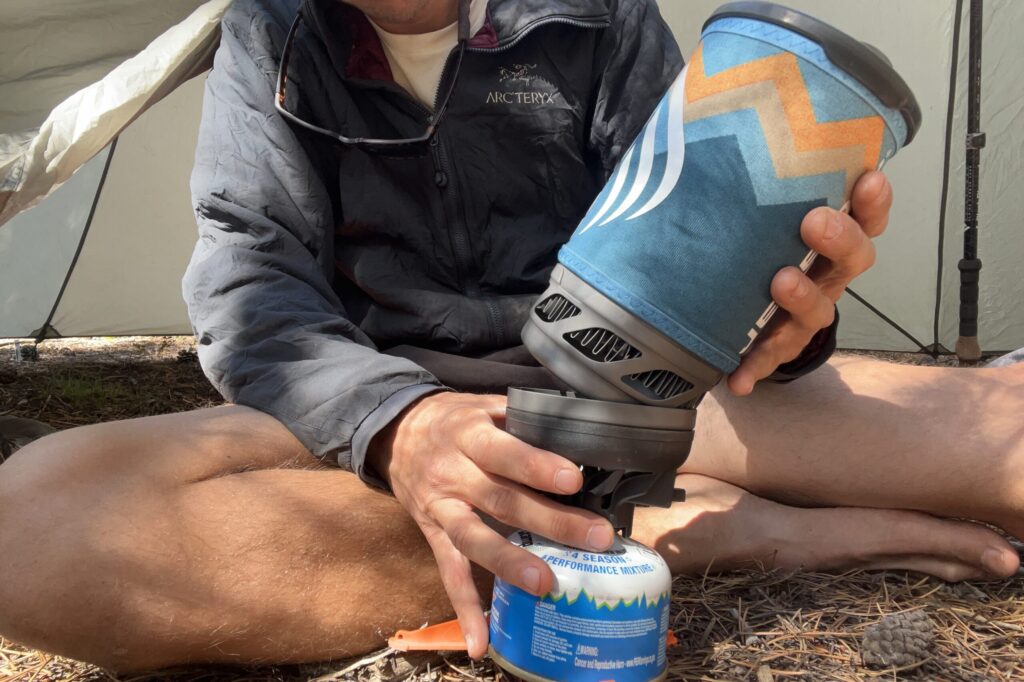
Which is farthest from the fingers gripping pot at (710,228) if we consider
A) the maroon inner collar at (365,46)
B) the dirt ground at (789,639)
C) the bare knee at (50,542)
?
the maroon inner collar at (365,46)

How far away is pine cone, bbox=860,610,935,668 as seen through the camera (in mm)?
1053

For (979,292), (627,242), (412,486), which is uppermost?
(627,242)

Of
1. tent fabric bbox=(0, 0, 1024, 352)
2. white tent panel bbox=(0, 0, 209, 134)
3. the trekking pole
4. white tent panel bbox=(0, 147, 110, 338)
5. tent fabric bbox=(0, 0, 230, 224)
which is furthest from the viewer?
white tent panel bbox=(0, 147, 110, 338)

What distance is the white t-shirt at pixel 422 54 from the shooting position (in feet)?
5.06

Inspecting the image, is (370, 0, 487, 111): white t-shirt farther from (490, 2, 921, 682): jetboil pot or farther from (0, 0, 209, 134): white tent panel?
(0, 0, 209, 134): white tent panel

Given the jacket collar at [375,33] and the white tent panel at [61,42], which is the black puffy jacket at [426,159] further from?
the white tent panel at [61,42]

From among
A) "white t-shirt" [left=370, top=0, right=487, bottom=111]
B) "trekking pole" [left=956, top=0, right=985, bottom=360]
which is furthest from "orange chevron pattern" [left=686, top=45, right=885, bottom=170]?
"trekking pole" [left=956, top=0, right=985, bottom=360]

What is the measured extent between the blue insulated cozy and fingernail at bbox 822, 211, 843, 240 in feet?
0.07

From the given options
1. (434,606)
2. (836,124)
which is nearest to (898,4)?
(836,124)

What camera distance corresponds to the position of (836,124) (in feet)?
2.87

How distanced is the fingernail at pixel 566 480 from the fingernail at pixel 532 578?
3.6 inches

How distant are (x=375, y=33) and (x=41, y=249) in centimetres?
295

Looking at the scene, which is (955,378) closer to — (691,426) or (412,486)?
(691,426)

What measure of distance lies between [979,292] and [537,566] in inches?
140
